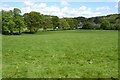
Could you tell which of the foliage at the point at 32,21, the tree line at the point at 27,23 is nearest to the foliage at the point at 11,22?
the tree line at the point at 27,23

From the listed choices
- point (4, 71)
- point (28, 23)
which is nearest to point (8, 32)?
point (28, 23)

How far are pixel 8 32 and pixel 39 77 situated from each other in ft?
248

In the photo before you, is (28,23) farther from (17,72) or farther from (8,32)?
(17,72)

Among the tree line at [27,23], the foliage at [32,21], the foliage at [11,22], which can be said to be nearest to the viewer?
the foliage at [11,22]

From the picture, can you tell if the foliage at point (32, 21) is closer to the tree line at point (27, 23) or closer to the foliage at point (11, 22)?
the tree line at point (27, 23)

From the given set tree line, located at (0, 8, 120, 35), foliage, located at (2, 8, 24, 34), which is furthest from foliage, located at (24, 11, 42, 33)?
foliage, located at (2, 8, 24, 34)

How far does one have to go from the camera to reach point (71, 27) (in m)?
148

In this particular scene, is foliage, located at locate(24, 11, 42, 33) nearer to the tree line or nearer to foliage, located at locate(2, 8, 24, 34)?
the tree line

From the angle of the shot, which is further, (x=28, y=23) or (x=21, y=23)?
(x=28, y=23)

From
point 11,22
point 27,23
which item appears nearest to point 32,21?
point 27,23

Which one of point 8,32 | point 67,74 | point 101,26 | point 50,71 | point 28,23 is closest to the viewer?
point 67,74

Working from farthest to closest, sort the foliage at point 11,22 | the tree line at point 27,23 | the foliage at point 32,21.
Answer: the foliage at point 32,21
the tree line at point 27,23
the foliage at point 11,22

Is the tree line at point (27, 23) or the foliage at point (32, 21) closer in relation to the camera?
the tree line at point (27, 23)

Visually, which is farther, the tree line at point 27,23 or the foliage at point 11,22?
the tree line at point 27,23
